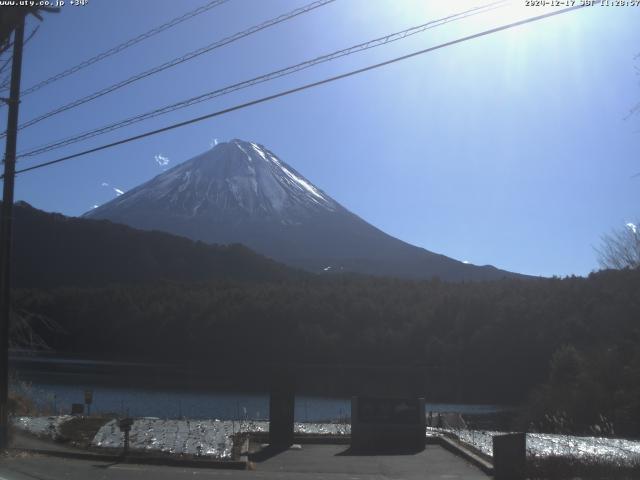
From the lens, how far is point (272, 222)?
195 meters

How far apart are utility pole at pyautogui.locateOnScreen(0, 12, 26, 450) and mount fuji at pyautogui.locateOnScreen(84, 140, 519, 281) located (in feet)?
481

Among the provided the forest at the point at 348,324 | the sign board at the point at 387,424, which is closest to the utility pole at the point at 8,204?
the sign board at the point at 387,424

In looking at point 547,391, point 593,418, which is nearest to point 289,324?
point 547,391

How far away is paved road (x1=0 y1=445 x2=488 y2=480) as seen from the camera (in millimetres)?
12461

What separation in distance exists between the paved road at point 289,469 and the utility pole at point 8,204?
290 centimetres

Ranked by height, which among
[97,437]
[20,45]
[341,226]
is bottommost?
[97,437]

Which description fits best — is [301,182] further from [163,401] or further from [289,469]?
[289,469]

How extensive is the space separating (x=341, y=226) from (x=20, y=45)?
172208 mm

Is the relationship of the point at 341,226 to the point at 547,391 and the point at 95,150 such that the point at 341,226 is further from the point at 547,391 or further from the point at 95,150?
the point at 95,150

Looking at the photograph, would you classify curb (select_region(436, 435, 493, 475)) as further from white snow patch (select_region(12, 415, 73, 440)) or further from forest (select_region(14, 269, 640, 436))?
forest (select_region(14, 269, 640, 436))

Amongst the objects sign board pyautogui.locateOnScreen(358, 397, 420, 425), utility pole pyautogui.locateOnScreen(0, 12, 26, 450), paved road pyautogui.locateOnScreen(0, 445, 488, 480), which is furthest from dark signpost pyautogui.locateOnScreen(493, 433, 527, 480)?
utility pole pyautogui.locateOnScreen(0, 12, 26, 450)

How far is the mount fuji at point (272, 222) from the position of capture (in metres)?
175

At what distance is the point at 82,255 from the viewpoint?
115 m

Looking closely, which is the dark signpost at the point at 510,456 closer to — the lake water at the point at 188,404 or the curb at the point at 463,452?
the curb at the point at 463,452
